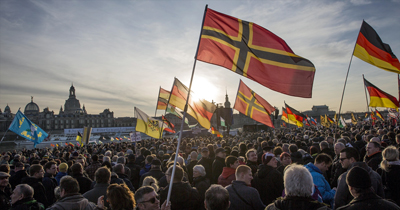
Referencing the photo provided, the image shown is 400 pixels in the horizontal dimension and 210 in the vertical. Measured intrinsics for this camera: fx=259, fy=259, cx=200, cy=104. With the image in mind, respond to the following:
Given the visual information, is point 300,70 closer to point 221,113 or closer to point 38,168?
point 38,168

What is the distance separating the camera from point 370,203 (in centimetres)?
248

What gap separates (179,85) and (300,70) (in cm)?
554

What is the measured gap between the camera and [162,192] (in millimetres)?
4129

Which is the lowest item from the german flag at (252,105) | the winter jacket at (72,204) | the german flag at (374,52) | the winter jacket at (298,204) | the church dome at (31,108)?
the winter jacket at (72,204)

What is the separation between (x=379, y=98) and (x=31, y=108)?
560ft

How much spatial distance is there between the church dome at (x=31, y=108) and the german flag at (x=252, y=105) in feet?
536

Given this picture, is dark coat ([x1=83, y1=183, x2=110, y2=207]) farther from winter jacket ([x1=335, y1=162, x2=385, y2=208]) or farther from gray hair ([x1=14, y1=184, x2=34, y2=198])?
winter jacket ([x1=335, y1=162, x2=385, y2=208])

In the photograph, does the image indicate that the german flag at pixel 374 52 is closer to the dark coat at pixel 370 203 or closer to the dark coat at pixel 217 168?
the dark coat at pixel 217 168

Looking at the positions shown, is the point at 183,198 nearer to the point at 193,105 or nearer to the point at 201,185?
the point at 201,185

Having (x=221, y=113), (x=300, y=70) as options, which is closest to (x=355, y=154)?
(x=300, y=70)

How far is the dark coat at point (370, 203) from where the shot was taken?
241 cm

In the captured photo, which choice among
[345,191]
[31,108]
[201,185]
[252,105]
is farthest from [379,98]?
[31,108]

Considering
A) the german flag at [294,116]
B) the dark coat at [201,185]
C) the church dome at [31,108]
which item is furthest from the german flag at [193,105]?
the church dome at [31,108]

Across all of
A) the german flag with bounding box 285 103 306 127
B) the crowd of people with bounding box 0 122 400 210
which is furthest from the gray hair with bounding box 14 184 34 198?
the german flag with bounding box 285 103 306 127
